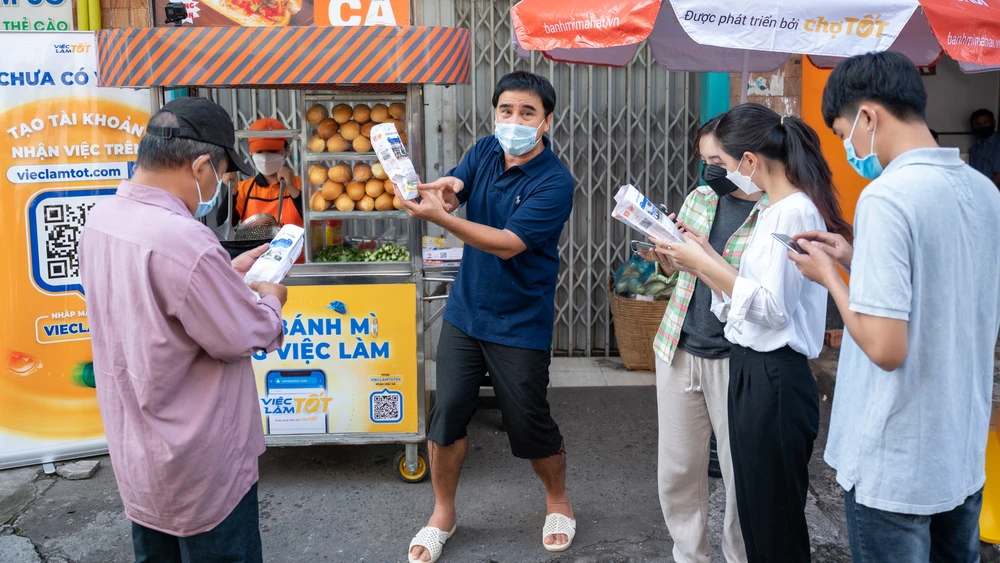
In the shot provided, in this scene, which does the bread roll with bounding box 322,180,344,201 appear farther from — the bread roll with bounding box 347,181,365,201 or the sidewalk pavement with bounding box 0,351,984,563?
the sidewalk pavement with bounding box 0,351,984,563

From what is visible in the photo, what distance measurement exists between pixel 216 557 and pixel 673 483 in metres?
1.57

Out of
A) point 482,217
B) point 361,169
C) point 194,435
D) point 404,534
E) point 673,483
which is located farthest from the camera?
point 361,169

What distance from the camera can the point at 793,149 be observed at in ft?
8.13

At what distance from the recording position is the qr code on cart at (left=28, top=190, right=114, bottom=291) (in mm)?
4102

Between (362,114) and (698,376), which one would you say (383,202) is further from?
(698,376)

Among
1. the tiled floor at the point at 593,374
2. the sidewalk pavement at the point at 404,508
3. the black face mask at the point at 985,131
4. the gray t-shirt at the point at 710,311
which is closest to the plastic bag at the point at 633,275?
the tiled floor at the point at 593,374

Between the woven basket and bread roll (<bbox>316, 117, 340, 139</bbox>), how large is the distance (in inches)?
92.9

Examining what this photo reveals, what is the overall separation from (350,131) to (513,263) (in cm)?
129

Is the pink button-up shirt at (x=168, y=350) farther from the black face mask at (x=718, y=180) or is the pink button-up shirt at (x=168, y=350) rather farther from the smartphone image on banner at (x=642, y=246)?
the black face mask at (x=718, y=180)

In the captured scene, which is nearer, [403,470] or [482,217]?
[482,217]

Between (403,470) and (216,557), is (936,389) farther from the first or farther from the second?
(403,470)

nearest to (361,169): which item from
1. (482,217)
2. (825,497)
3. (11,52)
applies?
(482,217)

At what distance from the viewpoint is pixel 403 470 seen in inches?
159

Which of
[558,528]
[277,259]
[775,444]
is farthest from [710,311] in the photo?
[277,259]
